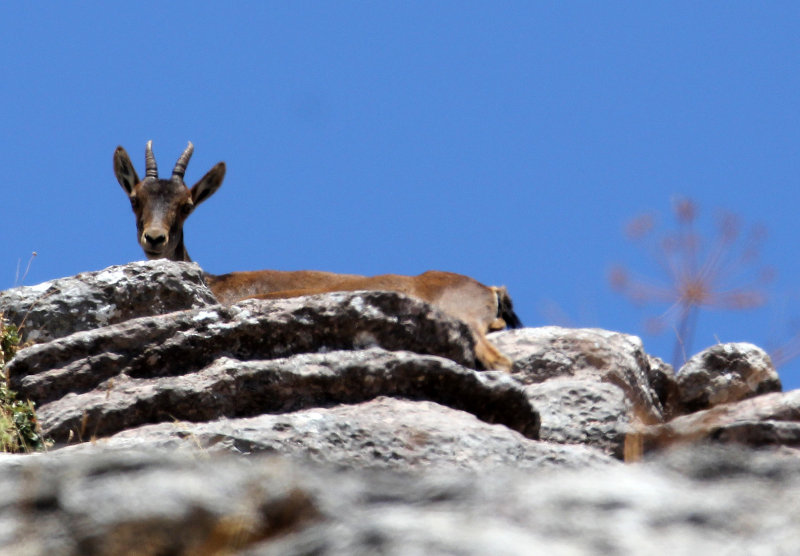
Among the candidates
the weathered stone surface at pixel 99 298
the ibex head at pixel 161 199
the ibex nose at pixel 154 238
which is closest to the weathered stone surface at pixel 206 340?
the weathered stone surface at pixel 99 298

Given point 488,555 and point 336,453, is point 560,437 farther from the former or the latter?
point 488,555

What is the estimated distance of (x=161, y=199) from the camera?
13.1 metres

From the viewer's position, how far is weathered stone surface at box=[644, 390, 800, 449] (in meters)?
5.20

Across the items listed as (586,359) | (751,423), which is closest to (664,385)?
(586,359)

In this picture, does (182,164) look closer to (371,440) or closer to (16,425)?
(16,425)

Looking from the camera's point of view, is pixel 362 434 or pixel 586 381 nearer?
pixel 362 434

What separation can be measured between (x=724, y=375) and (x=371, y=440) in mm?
4256

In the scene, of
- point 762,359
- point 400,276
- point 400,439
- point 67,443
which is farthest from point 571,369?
point 67,443

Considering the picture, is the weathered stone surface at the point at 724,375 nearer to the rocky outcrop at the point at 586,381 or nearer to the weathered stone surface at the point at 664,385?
the weathered stone surface at the point at 664,385

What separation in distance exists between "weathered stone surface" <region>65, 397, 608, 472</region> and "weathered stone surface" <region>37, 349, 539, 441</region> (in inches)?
8.2

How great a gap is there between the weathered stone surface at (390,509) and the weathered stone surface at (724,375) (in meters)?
6.39

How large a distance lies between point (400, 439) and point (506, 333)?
4.01m

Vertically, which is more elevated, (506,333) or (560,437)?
(506,333)

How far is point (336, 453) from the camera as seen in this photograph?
472 cm
